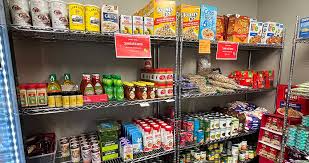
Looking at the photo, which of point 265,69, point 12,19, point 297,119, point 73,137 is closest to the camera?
point 12,19

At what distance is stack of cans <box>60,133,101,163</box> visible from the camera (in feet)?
4.26

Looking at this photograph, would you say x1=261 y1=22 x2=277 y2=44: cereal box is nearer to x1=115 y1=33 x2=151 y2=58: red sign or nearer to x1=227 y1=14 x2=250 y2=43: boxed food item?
x1=227 y1=14 x2=250 y2=43: boxed food item

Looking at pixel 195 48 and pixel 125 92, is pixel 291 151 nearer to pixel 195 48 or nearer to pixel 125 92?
pixel 195 48

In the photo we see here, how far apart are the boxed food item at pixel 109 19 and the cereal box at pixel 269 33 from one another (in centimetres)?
145

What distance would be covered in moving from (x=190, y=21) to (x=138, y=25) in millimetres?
443

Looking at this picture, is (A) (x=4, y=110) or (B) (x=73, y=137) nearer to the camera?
(A) (x=4, y=110)

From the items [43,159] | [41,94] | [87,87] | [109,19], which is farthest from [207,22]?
[43,159]

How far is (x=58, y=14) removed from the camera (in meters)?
1.09

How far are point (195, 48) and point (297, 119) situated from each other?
114 centimetres

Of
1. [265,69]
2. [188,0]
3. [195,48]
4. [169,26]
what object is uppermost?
[188,0]

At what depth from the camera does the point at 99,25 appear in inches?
47.7

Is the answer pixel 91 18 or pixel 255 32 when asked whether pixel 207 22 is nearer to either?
pixel 255 32

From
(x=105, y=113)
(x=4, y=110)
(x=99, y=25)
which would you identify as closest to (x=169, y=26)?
(x=99, y=25)

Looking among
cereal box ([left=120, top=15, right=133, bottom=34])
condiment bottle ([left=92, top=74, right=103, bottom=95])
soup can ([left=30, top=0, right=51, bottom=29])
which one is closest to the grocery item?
cereal box ([left=120, top=15, right=133, bottom=34])
